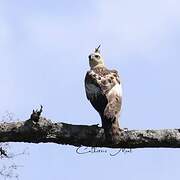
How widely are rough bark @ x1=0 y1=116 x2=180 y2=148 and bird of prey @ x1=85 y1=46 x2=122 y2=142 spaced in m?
0.13

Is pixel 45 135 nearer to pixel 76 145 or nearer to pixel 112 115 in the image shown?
pixel 76 145

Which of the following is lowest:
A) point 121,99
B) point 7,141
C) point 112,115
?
point 7,141

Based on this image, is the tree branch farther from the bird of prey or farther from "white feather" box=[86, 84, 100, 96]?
"white feather" box=[86, 84, 100, 96]

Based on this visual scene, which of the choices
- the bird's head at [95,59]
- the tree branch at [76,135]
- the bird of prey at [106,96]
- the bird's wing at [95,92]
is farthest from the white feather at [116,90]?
the bird's head at [95,59]

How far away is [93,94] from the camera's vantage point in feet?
23.2

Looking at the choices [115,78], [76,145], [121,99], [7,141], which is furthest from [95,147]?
[115,78]

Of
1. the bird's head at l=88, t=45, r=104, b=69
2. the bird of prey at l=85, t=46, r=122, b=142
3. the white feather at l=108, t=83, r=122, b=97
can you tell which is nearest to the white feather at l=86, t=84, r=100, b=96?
the bird of prey at l=85, t=46, r=122, b=142

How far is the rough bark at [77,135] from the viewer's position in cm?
518

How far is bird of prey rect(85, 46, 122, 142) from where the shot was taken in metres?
5.70

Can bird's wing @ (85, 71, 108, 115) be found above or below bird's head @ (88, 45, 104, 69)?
below

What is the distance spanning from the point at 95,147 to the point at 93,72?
274 centimetres

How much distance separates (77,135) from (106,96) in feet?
5.22

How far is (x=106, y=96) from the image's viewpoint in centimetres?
681

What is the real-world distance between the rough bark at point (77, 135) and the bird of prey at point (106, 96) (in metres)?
0.13
